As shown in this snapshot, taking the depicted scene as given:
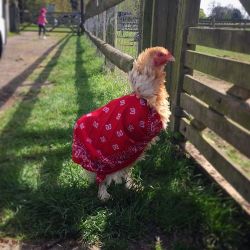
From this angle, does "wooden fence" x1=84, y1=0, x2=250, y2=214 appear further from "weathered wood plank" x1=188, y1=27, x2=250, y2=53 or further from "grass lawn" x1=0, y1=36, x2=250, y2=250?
"grass lawn" x1=0, y1=36, x2=250, y2=250

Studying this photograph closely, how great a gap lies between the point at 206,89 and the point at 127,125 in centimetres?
84

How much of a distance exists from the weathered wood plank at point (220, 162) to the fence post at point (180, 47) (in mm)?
193

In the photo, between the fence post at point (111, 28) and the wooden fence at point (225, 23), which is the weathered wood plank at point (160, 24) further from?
the fence post at point (111, 28)

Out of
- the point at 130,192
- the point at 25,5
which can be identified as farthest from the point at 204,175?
the point at 25,5

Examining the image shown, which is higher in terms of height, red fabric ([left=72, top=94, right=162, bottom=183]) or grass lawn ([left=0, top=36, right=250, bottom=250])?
red fabric ([left=72, top=94, right=162, bottom=183])

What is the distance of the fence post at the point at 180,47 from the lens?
14.0ft

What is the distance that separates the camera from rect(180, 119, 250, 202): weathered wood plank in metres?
2.95

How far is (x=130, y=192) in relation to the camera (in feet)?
11.7

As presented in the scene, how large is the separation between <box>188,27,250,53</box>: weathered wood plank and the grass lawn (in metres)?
1.03

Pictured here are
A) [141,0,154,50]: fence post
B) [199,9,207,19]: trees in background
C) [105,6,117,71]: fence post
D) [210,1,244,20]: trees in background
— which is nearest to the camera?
[210,1,244,20]: trees in background

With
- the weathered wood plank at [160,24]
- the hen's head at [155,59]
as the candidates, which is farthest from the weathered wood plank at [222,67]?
the weathered wood plank at [160,24]

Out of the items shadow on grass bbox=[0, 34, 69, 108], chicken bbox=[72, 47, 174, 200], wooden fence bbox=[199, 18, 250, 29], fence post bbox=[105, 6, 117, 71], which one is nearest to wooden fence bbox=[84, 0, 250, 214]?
wooden fence bbox=[199, 18, 250, 29]

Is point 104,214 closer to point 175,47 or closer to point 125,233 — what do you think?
point 125,233

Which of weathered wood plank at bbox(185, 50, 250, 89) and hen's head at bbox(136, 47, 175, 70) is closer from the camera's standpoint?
weathered wood plank at bbox(185, 50, 250, 89)
